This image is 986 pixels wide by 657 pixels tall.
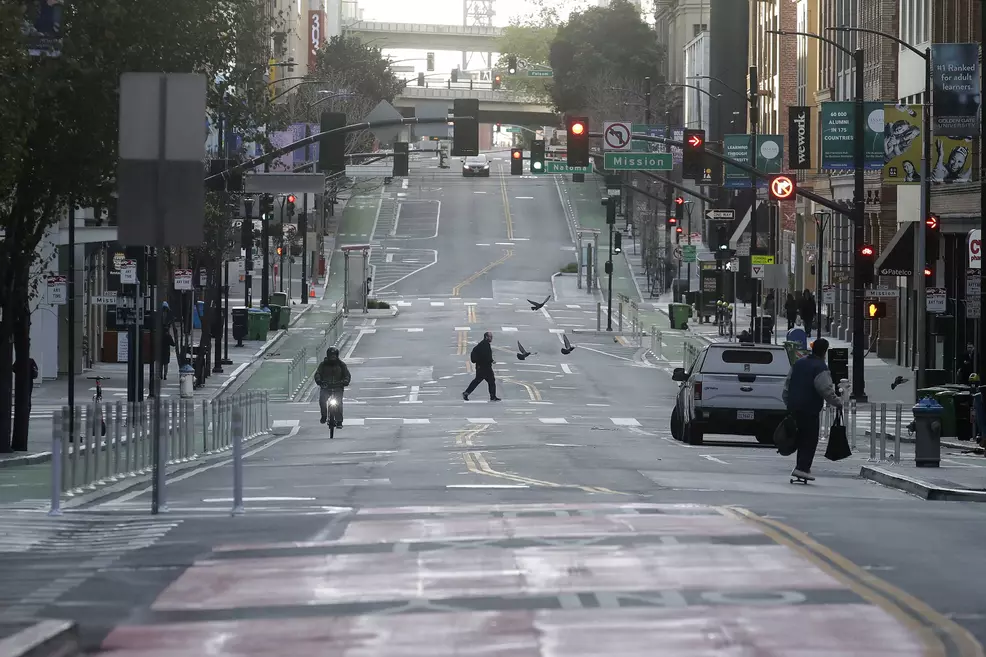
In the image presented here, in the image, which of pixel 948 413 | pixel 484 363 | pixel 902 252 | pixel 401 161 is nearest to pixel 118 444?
pixel 948 413

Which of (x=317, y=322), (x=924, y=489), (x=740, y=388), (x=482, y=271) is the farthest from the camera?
(x=482, y=271)

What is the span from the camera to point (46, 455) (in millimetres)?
29625

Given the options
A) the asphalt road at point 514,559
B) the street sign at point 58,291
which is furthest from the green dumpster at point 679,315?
the asphalt road at point 514,559

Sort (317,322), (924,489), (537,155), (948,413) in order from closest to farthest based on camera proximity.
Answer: (924,489)
(948,413)
(537,155)
(317,322)

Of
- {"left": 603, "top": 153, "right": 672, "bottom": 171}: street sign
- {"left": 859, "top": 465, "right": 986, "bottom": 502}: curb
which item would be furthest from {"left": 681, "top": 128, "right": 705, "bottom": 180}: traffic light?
{"left": 859, "top": 465, "right": 986, "bottom": 502}: curb

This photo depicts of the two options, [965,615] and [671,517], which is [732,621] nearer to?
[965,615]


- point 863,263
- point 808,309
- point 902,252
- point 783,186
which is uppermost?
point 783,186

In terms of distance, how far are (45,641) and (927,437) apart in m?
18.2

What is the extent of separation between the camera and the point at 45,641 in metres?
9.30

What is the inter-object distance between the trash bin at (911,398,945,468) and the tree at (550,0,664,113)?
121m

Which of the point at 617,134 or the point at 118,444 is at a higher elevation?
the point at 617,134

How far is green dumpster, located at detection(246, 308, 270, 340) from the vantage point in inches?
2653

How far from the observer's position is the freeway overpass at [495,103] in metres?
192

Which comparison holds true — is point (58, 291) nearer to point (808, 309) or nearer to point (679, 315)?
point (808, 309)
